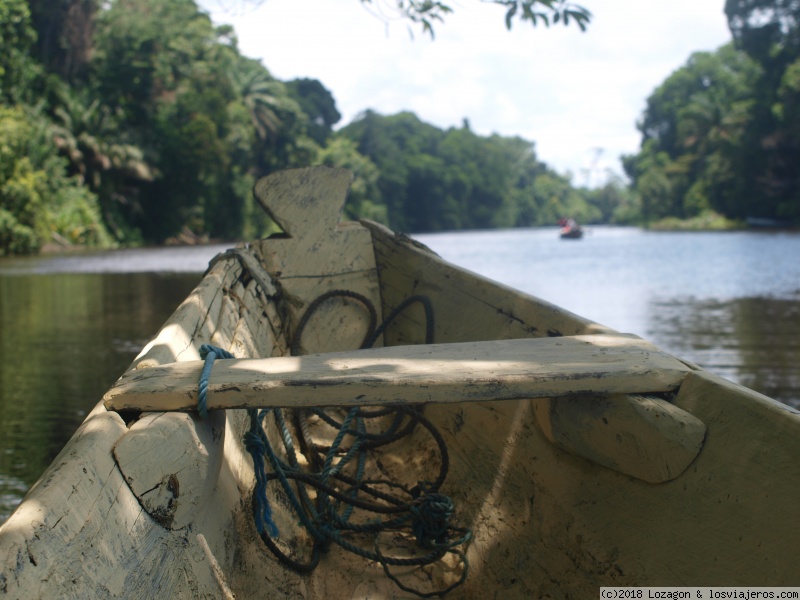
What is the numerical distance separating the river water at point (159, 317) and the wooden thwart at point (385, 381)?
7.68 ft

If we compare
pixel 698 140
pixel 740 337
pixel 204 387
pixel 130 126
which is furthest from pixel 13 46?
pixel 698 140

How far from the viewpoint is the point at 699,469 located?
5.14 ft

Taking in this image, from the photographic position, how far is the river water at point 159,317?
5211mm

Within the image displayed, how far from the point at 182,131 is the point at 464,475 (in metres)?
31.6

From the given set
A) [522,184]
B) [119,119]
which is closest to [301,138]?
[119,119]

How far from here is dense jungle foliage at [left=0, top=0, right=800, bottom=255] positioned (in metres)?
25.8

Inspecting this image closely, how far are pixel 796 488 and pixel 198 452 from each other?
1141mm

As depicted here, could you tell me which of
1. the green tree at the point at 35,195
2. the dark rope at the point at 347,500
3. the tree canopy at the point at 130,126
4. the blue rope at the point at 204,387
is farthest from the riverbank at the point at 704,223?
the blue rope at the point at 204,387

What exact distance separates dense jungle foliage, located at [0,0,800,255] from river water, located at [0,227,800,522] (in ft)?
22.8

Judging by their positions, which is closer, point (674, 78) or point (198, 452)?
point (198, 452)

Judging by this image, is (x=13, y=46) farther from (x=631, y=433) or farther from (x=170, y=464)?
(x=631, y=433)

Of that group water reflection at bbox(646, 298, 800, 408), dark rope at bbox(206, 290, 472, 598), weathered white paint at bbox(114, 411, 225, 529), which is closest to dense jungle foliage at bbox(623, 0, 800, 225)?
water reflection at bbox(646, 298, 800, 408)

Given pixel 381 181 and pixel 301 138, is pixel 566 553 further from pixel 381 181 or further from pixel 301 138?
pixel 381 181

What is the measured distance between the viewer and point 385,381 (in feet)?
5.31
